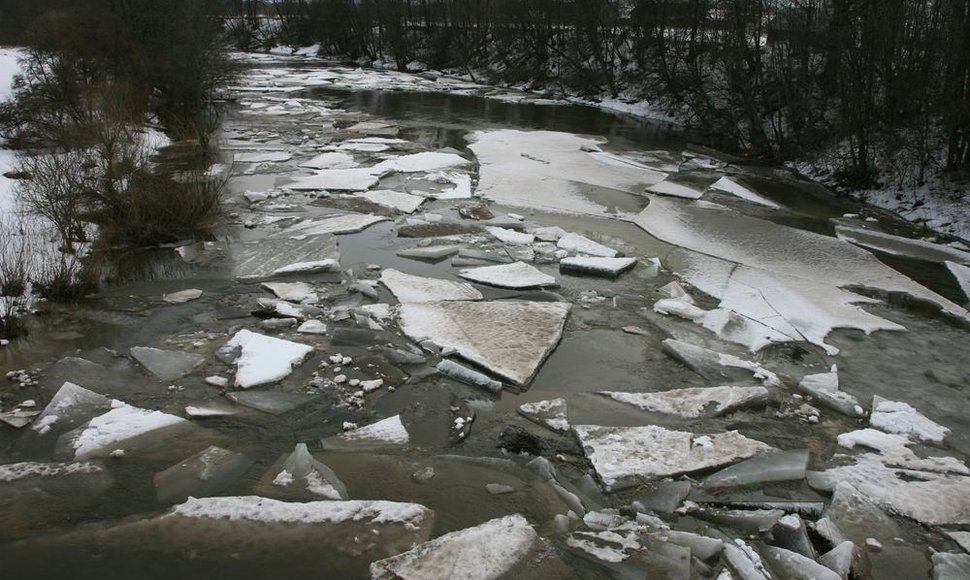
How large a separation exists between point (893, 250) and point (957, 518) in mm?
6100

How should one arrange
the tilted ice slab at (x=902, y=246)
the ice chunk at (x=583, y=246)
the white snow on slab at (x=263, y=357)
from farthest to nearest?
the tilted ice slab at (x=902, y=246) < the ice chunk at (x=583, y=246) < the white snow on slab at (x=263, y=357)

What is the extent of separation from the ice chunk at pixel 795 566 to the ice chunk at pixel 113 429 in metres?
3.62

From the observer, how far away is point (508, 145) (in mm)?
14938

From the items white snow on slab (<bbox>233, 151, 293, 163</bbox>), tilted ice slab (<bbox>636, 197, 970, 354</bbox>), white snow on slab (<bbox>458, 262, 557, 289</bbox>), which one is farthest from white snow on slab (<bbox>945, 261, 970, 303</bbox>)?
white snow on slab (<bbox>233, 151, 293, 163</bbox>)

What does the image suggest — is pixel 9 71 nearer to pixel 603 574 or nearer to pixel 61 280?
pixel 61 280

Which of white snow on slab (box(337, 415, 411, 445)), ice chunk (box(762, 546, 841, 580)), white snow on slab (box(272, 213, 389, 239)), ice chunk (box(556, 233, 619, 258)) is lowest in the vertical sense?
ice chunk (box(762, 546, 841, 580))

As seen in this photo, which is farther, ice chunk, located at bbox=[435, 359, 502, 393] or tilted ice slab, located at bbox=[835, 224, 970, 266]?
tilted ice slab, located at bbox=[835, 224, 970, 266]

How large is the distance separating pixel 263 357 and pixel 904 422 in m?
4.73

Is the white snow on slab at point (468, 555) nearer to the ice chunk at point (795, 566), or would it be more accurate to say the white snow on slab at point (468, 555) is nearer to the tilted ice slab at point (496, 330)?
the ice chunk at point (795, 566)

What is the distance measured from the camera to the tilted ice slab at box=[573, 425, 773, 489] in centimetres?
404

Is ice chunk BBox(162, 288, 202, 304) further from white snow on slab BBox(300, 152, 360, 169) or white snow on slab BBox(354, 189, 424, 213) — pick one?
white snow on slab BBox(300, 152, 360, 169)

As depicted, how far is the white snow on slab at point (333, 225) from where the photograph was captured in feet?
27.7

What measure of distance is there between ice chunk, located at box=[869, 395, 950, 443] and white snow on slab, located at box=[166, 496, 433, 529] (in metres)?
3.28

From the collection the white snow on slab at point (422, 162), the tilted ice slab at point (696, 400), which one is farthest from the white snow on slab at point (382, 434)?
the white snow on slab at point (422, 162)
